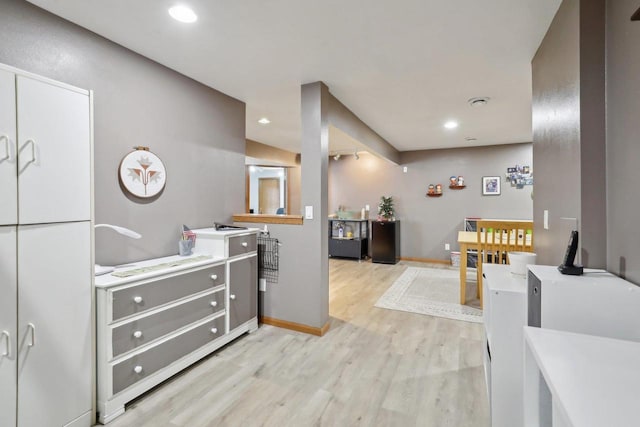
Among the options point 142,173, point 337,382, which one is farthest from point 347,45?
point 337,382

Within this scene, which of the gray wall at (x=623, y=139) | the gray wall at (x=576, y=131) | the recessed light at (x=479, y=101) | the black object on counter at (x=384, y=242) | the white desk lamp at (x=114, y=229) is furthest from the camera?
the black object on counter at (x=384, y=242)

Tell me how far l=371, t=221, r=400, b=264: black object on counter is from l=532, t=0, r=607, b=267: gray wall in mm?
3966

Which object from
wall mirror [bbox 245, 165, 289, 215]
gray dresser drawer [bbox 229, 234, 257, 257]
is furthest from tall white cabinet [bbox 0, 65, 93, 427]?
wall mirror [bbox 245, 165, 289, 215]

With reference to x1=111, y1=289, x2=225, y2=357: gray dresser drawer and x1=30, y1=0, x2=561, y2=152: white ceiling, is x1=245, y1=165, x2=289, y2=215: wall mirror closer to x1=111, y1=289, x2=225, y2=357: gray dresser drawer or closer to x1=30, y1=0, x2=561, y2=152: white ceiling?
x1=30, y1=0, x2=561, y2=152: white ceiling

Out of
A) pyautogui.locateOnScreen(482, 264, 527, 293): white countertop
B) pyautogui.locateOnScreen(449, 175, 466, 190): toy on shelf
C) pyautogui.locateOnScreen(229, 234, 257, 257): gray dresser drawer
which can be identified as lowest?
pyautogui.locateOnScreen(482, 264, 527, 293): white countertop

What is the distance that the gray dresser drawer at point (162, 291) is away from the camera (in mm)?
1780

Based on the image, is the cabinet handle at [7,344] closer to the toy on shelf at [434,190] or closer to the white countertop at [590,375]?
the white countertop at [590,375]

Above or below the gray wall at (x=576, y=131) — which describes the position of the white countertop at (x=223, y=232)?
below

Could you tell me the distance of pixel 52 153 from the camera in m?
1.51

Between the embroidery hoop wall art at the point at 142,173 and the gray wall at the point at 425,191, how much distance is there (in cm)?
489

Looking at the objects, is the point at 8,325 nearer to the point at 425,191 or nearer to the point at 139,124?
the point at 139,124

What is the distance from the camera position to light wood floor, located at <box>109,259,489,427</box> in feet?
5.69

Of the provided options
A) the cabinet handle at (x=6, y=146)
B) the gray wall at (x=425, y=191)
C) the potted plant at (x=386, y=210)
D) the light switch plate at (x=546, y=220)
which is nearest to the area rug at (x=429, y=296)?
the gray wall at (x=425, y=191)

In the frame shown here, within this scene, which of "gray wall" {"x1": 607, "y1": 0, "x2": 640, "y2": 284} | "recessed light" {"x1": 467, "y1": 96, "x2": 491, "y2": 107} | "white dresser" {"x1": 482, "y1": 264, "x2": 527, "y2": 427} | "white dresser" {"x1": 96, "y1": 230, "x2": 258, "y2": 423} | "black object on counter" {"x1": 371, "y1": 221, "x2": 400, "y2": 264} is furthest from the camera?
"black object on counter" {"x1": 371, "y1": 221, "x2": 400, "y2": 264}
